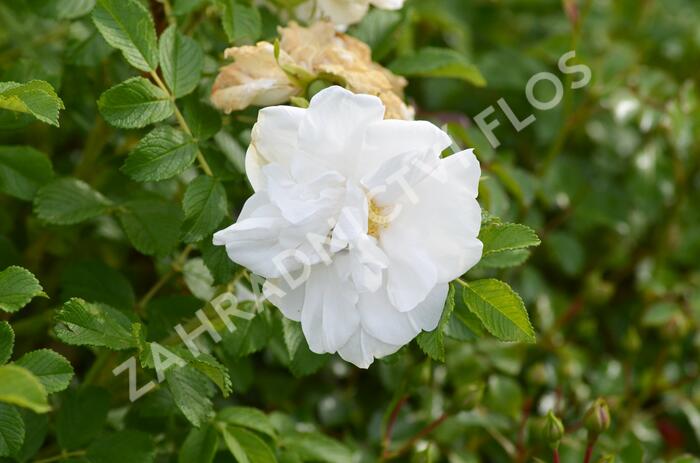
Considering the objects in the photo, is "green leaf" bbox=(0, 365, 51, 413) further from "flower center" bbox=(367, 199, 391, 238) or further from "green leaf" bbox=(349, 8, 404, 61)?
"green leaf" bbox=(349, 8, 404, 61)

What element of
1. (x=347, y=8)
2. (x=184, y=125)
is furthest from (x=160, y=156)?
(x=347, y=8)

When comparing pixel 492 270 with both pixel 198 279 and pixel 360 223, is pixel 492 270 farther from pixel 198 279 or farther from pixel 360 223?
pixel 360 223

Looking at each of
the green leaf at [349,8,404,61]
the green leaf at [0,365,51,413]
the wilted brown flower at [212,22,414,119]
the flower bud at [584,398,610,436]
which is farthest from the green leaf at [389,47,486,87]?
the green leaf at [0,365,51,413]

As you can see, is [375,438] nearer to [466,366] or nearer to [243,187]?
[466,366]

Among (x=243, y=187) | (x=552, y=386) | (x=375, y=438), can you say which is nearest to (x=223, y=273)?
(x=243, y=187)

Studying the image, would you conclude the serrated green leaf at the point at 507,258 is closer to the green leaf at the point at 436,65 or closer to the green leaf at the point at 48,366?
the green leaf at the point at 436,65
